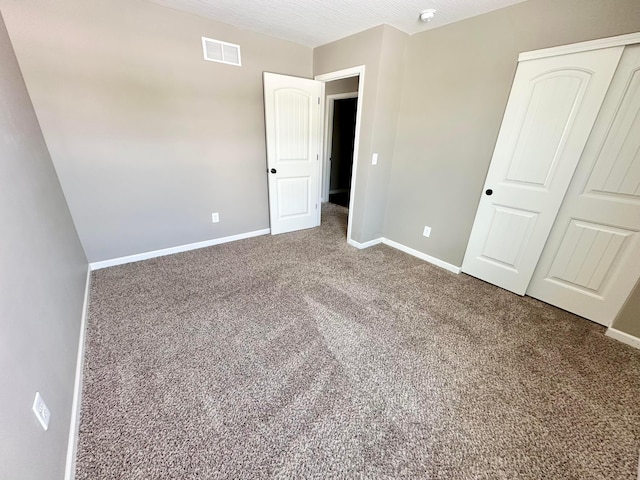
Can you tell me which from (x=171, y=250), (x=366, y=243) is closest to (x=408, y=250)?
(x=366, y=243)

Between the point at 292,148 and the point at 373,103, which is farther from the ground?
the point at 373,103

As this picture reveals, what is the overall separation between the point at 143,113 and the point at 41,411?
8.06 feet

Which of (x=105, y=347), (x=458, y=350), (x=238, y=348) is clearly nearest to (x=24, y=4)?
(x=105, y=347)

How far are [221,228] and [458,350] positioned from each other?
9.31ft

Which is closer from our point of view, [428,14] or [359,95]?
[428,14]

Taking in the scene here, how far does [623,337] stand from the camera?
6.28ft

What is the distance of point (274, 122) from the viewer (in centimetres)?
317

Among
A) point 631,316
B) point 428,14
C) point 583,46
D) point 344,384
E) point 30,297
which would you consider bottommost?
point 344,384

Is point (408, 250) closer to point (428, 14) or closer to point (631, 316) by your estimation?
point (631, 316)

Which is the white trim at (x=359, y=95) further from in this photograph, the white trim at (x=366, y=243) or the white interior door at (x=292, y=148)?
the white interior door at (x=292, y=148)

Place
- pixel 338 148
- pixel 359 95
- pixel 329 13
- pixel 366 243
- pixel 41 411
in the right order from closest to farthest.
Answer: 1. pixel 41 411
2. pixel 329 13
3. pixel 359 95
4. pixel 366 243
5. pixel 338 148

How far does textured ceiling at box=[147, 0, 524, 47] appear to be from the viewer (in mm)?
2104

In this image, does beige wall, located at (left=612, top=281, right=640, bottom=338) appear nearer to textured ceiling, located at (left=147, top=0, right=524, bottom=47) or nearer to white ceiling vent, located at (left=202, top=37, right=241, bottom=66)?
textured ceiling, located at (left=147, top=0, right=524, bottom=47)

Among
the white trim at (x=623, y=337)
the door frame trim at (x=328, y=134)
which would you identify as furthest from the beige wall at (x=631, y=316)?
the door frame trim at (x=328, y=134)
